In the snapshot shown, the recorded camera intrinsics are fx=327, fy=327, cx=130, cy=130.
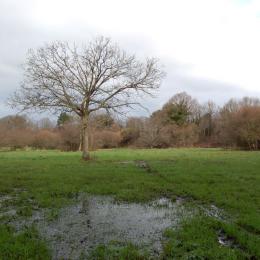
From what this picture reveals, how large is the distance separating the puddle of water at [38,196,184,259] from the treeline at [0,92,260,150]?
48549mm

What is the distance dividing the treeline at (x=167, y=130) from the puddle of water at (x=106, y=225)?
1911 inches

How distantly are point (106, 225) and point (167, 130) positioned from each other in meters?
77.2

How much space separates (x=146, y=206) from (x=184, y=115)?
269ft

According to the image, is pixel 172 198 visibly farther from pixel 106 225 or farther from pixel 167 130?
pixel 167 130

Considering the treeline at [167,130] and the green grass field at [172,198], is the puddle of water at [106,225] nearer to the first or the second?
the green grass field at [172,198]

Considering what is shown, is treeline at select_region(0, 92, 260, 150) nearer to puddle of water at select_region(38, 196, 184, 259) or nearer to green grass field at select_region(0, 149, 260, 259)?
green grass field at select_region(0, 149, 260, 259)

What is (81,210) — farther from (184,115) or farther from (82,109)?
(184,115)

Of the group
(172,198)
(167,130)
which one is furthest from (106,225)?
(167,130)

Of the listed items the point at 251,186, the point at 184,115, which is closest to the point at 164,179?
the point at 251,186

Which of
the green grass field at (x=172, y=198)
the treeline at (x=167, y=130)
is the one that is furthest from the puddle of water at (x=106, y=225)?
the treeline at (x=167, y=130)

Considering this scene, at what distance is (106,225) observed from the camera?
8.64m

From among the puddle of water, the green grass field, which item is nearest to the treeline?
the green grass field

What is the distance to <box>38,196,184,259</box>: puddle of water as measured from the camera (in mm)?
7052

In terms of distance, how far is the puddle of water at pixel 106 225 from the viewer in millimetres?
7052
